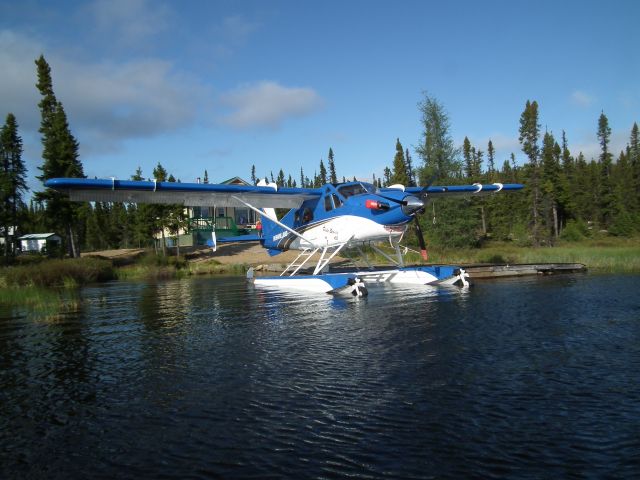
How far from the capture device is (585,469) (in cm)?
335

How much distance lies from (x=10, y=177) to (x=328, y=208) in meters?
33.5

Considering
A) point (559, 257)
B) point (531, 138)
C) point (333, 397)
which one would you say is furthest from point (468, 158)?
point (333, 397)

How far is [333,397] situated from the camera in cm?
511

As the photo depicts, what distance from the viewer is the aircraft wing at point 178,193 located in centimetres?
1455

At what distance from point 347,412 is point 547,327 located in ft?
17.3

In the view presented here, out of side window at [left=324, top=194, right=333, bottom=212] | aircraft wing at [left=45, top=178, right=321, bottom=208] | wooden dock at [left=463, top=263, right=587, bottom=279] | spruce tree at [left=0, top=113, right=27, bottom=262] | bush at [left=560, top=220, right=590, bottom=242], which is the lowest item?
wooden dock at [left=463, top=263, right=587, bottom=279]

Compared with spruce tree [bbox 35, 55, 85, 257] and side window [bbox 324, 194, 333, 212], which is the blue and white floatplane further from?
spruce tree [bbox 35, 55, 85, 257]

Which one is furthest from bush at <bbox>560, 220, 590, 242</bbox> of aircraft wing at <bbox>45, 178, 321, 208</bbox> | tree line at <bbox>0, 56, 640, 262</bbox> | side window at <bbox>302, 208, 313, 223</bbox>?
aircraft wing at <bbox>45, 178, 321, 208</bbox>

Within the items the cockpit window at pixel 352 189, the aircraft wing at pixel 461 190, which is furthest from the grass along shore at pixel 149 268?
the cockpit window at pixel 352 189

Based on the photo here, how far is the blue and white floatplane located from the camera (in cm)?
1444

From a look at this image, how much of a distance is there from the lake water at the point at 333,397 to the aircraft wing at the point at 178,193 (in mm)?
5715

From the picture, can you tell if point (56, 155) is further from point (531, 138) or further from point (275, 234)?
point (531, 138)

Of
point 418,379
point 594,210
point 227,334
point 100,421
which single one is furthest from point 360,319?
point 594,210

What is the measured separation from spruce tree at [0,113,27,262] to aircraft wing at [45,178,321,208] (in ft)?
89.8
